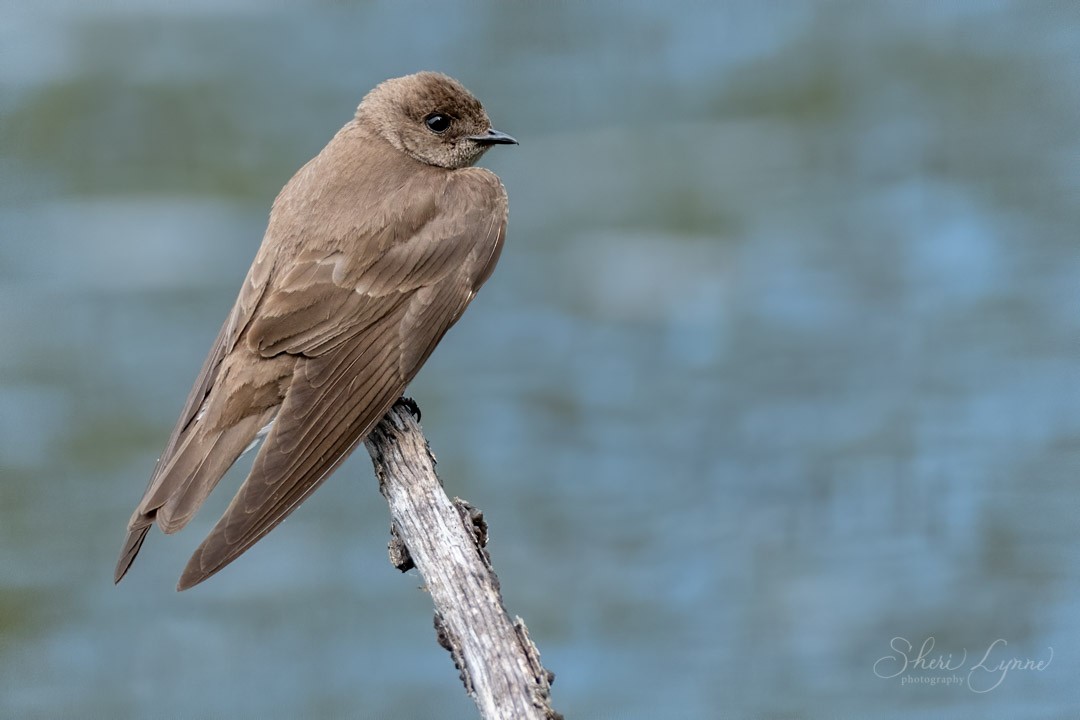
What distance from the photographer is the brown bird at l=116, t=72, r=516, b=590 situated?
16.5 feet

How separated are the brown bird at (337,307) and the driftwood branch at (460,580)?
248 mm

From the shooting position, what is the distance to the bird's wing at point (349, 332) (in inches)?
196

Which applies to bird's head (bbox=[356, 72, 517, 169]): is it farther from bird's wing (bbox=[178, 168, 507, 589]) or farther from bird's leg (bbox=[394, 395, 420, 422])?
bird's leg (bbox=[394, 395, 420, 422])

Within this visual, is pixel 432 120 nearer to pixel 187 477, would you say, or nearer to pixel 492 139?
pixel 492 139

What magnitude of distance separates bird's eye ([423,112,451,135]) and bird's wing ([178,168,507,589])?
19 cm

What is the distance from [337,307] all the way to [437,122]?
0.90 meters

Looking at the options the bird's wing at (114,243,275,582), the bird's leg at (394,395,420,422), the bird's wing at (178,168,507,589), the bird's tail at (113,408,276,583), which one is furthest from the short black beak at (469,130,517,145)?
the bird's tail at (113,408,276,583)

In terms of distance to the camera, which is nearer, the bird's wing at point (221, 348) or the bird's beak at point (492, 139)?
the bird's wing at point (221, 348)

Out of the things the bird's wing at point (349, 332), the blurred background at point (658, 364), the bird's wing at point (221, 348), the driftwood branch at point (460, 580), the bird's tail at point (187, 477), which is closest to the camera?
the driftwood branch at point (460, 580)

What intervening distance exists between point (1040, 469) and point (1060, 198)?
2314 mm

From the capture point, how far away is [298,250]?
5480 mm

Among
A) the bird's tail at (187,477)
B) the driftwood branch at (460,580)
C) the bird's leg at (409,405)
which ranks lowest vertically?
the driftwood branch at (460,580)

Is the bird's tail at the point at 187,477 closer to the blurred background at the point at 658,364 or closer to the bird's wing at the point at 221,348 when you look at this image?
the bird's wing at the point at 221,348

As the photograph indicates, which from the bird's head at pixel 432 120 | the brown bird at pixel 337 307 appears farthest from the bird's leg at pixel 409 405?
the bird's head at pixel 432 120
